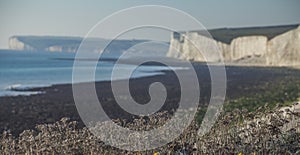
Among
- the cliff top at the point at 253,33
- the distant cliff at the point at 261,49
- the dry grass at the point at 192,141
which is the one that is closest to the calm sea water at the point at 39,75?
the distant cliff at the point at 261,49

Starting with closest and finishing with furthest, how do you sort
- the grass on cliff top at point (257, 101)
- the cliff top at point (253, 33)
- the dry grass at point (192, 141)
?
the dry grass at point (192, 141)
the grass on cliff top at point (257, 101)
the cliff top at point (253, 33)

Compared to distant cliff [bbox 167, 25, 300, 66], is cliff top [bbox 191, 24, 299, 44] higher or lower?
higher

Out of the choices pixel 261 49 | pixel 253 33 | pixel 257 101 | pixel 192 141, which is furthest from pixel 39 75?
pixel 253 33

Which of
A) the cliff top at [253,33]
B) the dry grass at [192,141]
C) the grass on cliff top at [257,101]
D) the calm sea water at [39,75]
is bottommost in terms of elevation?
the dry grass at [192,141]

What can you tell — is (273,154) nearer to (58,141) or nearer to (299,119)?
(299,119)

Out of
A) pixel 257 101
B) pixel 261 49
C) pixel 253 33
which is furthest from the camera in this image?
pixel 253 33

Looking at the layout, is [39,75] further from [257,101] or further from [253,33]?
[253,33]

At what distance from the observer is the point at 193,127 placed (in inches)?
245

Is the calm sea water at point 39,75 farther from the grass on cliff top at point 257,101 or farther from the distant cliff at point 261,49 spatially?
the grass on cliff top at point 257,101

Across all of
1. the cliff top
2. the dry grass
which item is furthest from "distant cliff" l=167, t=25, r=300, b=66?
the dry grass

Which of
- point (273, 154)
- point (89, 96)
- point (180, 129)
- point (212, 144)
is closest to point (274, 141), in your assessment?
point (273, 154)

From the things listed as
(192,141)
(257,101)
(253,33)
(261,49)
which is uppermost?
(253,33)

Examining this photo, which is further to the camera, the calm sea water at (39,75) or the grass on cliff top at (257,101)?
the calm sea water at (39,75)

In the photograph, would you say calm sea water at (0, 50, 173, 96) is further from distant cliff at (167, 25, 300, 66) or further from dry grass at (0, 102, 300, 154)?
dry grass at (0, 102, 300, 154)
